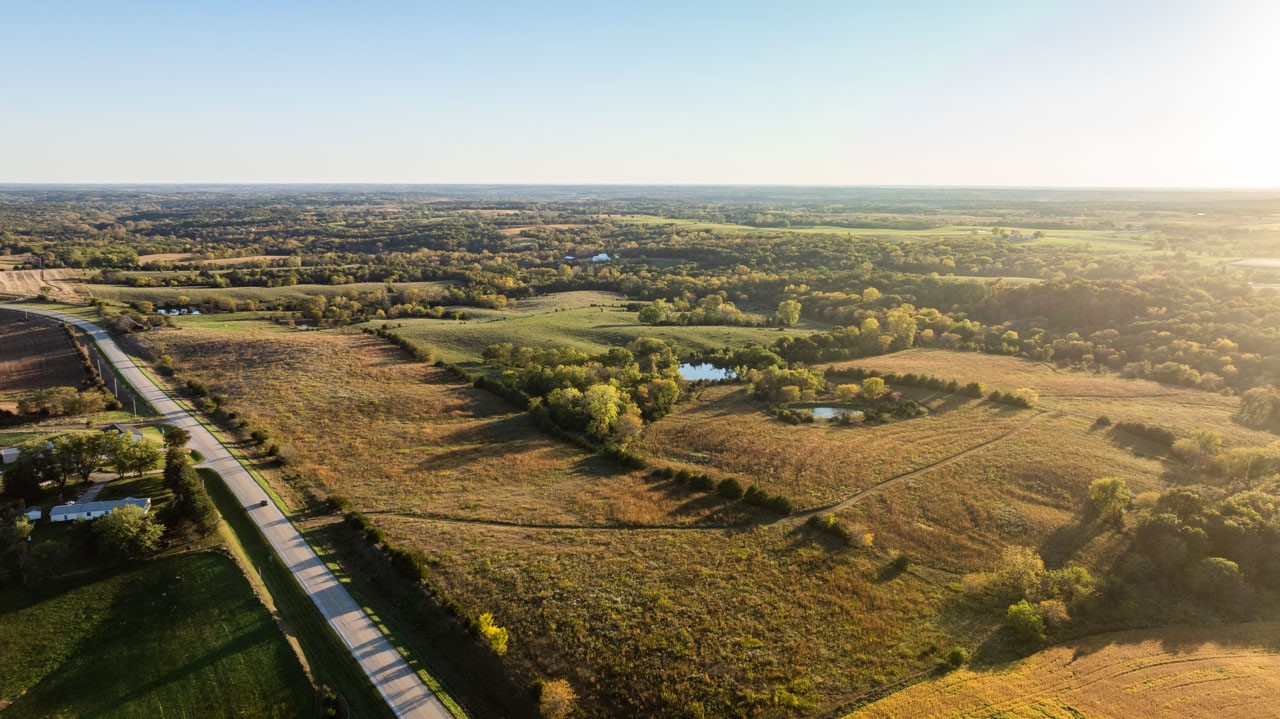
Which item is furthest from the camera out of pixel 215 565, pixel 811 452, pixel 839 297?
pixel 839 297

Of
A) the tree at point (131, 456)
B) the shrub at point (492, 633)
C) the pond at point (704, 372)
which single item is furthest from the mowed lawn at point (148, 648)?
the pond at point (704, 372)

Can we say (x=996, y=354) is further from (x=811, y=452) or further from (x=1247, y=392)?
(x=811, y=452)

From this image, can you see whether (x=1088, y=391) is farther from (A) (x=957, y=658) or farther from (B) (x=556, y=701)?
(B) (x=556, y=701)

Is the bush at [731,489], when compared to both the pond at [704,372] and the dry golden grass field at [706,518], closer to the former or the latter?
the dry golden grass field at [706,518]

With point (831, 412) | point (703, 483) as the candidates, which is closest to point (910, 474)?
point (831, 412)

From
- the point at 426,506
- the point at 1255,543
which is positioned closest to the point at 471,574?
the point at 426,506

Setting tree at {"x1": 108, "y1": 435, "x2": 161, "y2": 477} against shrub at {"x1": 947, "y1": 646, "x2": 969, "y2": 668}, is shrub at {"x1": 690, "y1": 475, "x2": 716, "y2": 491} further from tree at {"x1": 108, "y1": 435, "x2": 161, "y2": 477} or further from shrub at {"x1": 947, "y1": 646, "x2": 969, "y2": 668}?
tree at {"x1": 108, "y1": 435, "x2": 161, "y2": 477}

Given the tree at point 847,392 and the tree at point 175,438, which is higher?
the tree at point 175,438
